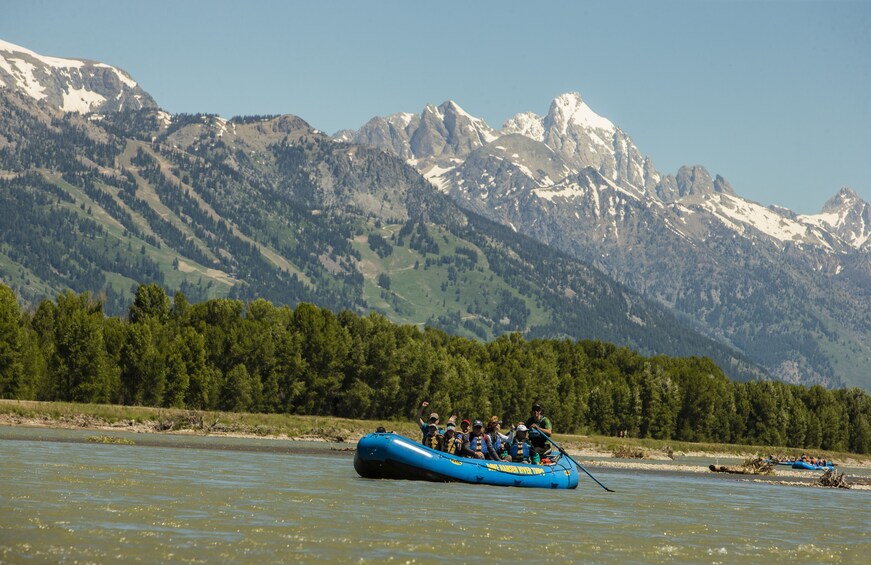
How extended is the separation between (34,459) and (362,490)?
18354 mm

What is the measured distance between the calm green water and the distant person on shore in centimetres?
282

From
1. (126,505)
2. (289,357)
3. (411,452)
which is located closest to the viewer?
(126,505)

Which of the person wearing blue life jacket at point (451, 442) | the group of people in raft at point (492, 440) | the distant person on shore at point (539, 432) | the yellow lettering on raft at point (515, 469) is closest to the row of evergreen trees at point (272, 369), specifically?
the group of people in raft at point (492, 440)

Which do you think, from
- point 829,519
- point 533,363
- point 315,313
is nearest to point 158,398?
point 315,313

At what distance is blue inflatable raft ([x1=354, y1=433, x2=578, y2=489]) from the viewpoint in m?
55.1

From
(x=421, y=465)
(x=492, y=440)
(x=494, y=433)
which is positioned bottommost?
(x=421, y=465)

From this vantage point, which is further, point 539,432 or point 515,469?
point 539,432

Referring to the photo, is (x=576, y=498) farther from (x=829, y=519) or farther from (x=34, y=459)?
(x=34, y=459)

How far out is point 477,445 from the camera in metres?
57.8

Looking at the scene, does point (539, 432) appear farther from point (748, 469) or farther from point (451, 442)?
point (748, 469)

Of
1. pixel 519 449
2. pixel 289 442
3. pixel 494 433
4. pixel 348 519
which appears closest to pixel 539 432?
pixel 519 449

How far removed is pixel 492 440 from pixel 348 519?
20778mm

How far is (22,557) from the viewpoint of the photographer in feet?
93.9

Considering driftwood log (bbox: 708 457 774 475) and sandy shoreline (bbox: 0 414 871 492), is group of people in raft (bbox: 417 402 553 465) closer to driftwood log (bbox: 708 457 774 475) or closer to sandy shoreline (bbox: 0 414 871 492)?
sandy shoreline (bbox: 0 414 871 492)
